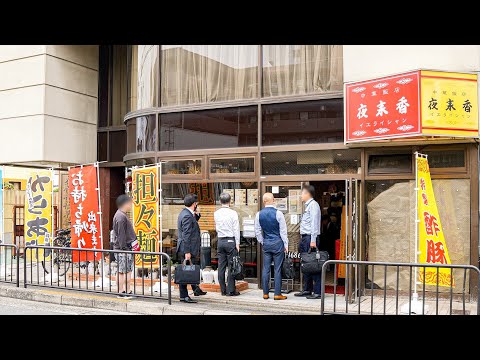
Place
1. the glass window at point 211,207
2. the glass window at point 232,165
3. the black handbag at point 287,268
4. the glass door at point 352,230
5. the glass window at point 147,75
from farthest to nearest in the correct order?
the glass window at point 147,75 → the glass window at point 211,207 → the glass window at point 232,165 → the black handbag at point 287,268 → the glass door at point 352,230

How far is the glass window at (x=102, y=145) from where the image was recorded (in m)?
15.2

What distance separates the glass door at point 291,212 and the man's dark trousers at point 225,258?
4.25 ft

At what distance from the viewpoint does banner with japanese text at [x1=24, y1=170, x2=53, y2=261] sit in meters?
11.7

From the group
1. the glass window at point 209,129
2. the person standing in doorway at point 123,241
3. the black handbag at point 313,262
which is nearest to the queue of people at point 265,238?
the black handbag at point 313,262

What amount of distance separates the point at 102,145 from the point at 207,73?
5.26 m

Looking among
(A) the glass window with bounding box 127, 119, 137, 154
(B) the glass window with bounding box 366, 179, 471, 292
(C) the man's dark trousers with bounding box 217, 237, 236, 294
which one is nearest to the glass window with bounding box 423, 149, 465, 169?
(B) the glass window with bounding box 366, 179, 471, 292

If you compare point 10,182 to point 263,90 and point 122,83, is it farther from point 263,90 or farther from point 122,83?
point 263,90

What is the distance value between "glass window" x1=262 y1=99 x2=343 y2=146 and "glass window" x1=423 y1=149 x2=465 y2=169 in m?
1.69

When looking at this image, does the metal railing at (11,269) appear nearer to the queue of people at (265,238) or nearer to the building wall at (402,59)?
the queue of people at (265,238)

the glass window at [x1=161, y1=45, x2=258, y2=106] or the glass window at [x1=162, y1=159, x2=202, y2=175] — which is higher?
the glass window at [x1=161, y1=45, x2=258, y2=106]

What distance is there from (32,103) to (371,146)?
29.3ft

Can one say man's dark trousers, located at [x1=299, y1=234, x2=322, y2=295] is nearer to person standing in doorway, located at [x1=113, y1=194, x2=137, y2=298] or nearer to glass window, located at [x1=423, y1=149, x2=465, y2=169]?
glass window, located at [x1=423, y1=149, x2=465, y2=169]

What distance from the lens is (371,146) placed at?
9.59m

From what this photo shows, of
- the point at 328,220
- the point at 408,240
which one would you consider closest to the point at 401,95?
the point at 408,240
